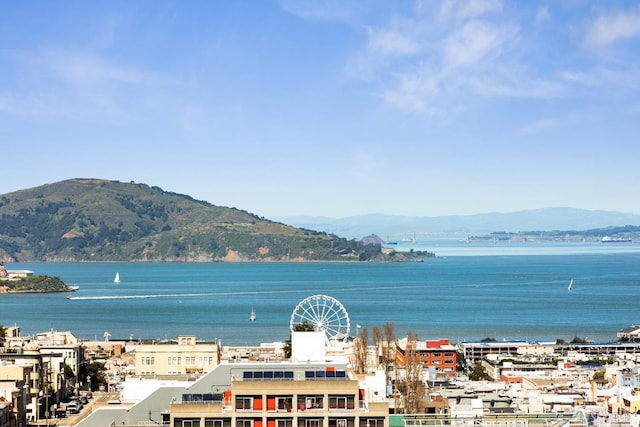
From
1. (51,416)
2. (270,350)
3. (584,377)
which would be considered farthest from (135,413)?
(270,350)

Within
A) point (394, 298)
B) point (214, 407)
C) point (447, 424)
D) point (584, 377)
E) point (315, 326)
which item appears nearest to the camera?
point (214, 407)

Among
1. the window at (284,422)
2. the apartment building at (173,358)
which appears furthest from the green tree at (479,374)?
the window at (284,422)

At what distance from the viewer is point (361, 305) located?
109688 millimetres

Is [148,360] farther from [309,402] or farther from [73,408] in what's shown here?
[309,402]

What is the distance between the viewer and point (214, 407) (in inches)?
665

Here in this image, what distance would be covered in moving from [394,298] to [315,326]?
231 ft

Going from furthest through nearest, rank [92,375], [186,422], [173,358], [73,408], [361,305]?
1. [361,305]
2. [92,375]
3. [73,408]
4. [173,358]
5. [186,422]

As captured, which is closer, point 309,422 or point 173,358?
point 309,422

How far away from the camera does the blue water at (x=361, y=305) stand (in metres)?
84.3

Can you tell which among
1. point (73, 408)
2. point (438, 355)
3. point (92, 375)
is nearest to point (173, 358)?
point (73, 408)

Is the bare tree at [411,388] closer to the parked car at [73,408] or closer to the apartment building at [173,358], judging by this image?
the apartment building at [173,358]

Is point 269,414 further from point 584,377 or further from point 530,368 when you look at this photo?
point 530,368

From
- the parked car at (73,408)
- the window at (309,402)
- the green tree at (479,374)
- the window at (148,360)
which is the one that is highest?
the window at (309,402)

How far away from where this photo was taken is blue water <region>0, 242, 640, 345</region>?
84.3m
